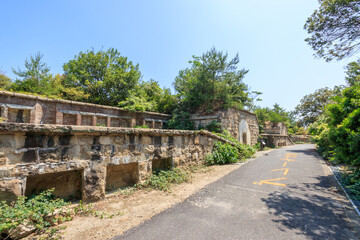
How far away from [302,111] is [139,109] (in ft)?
114

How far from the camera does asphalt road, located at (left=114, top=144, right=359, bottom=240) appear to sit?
90.0 inches

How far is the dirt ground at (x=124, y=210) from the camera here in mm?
2295

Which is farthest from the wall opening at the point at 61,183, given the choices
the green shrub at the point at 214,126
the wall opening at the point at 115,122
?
the green shrub at the point at 214,126

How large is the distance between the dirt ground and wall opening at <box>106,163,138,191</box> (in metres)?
0.46

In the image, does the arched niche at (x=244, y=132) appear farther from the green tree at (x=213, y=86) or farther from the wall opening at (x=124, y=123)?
the wall opening at (x=124, y=123)

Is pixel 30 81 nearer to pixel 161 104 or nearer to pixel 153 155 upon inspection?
pixel 161 104

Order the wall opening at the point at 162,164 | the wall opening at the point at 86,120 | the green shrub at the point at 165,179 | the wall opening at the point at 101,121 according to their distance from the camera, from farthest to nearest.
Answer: the wall opening at the point at 101,121 → the wall opening at the point at 86,120 → the wall opening at the point at 162,164 → the green shrub at the point at 165,179

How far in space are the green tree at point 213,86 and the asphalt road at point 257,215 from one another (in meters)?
8.08

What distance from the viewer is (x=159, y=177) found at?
448cm

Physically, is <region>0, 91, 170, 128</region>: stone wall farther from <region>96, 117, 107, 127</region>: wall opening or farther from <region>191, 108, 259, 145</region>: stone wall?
<region>191, 108, 259, 145</region>: stone wall

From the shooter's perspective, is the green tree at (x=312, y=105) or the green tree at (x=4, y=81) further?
the green tree at (x=312, y=105)

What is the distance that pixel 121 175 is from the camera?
4168 millimetres

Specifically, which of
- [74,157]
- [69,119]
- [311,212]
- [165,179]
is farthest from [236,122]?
[69,119]

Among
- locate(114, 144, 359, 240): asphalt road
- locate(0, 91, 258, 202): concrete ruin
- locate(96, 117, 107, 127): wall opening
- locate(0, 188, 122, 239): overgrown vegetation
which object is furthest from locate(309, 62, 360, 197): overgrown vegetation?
locate(96, 117, 107, 127): wall opening
